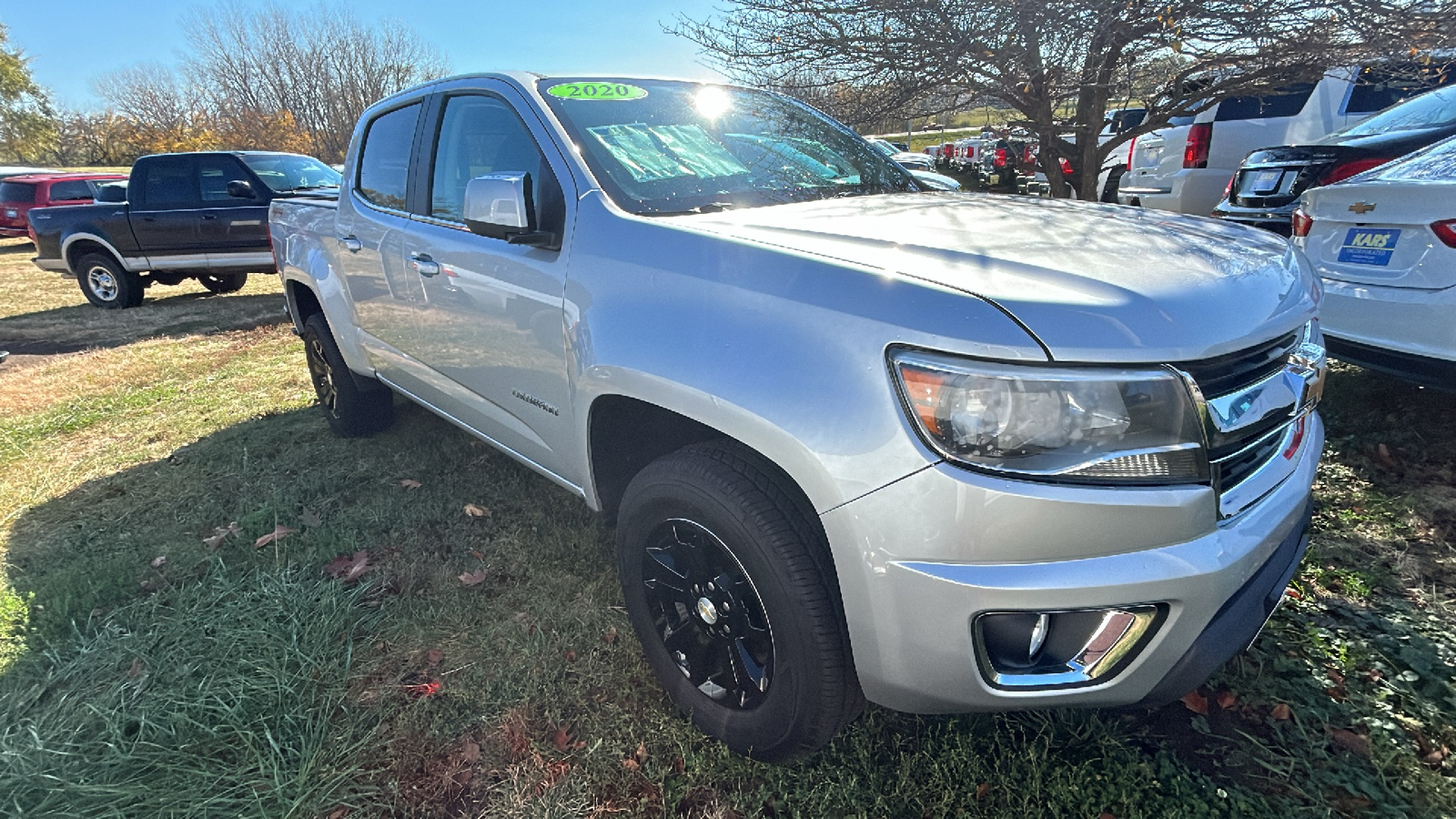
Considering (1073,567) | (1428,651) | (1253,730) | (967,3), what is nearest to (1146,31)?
(967,3)

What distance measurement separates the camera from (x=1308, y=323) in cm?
187

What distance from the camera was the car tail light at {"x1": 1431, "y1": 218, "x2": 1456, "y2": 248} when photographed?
9.14 feet

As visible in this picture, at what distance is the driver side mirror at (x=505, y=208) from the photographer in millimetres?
2102

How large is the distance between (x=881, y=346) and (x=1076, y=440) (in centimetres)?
39

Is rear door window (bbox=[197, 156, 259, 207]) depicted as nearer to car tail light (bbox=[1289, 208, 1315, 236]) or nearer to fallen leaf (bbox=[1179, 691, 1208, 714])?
car tail light (bbox=[1289, 208, 1315, 236])

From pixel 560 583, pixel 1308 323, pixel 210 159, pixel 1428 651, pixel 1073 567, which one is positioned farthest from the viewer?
pixel 210 159

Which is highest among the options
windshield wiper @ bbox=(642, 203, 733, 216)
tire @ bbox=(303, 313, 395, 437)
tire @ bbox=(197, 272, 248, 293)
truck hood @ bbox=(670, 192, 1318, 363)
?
windshield wiper @ bbox=(642, 203, 733, 216)

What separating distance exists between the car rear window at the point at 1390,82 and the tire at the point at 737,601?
16.7ft

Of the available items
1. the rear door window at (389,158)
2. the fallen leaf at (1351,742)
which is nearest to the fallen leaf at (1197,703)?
the fallen leaf at (1351,742)

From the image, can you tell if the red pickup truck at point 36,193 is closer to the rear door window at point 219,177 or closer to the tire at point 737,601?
the rear door window at point 219,177

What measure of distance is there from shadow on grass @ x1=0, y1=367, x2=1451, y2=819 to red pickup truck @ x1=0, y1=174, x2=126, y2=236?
15.9 metres

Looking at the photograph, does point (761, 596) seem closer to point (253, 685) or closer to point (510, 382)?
point (510, 382)

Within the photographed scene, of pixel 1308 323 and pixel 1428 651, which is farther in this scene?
pixel 1428 651

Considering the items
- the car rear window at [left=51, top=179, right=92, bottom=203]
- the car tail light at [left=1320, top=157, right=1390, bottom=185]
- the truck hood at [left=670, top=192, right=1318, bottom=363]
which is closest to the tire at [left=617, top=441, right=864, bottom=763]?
the truck hood at [left=670, top=192, right=1318, bottom=363]
